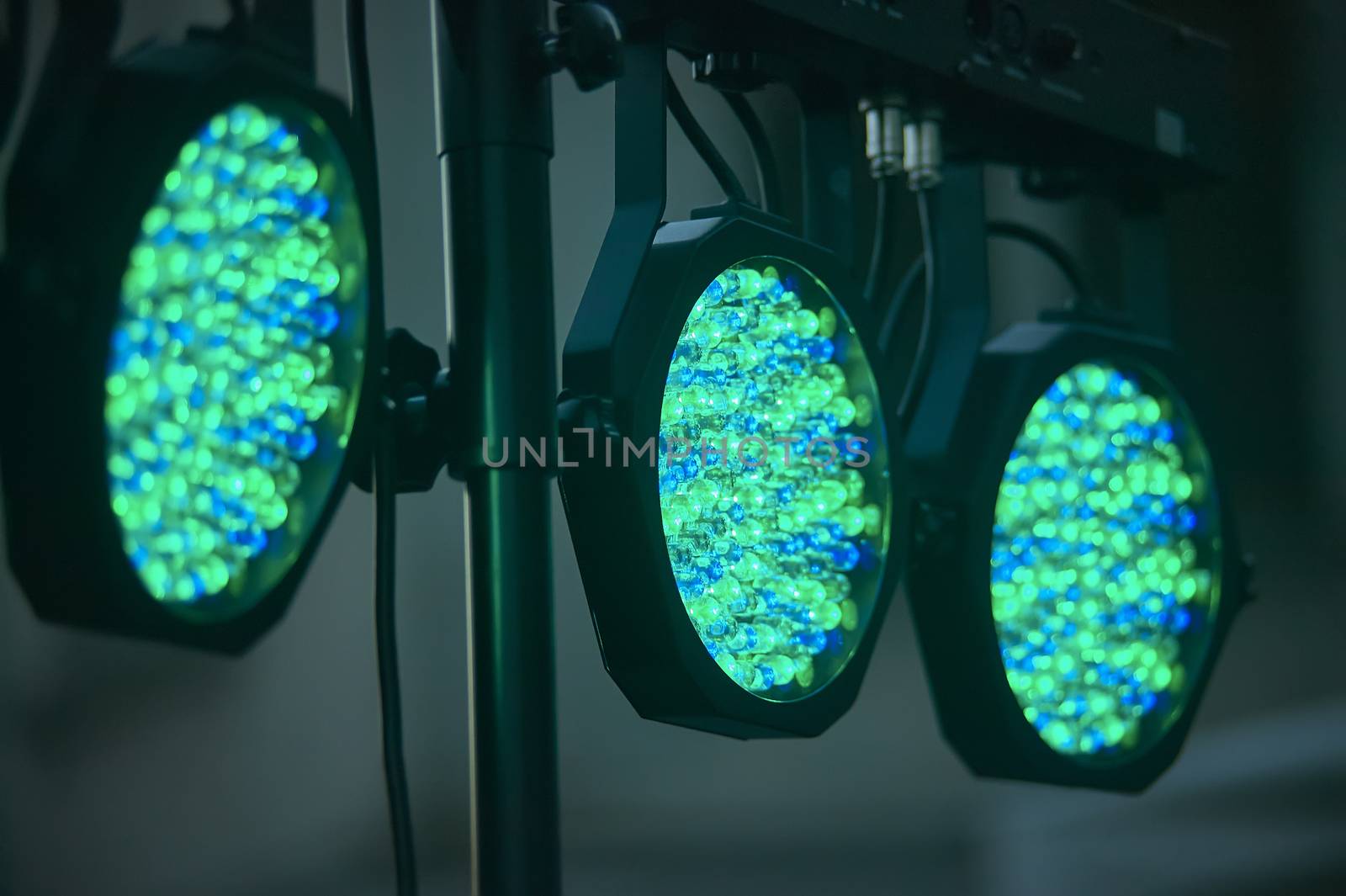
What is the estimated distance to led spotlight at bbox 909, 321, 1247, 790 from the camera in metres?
0.76

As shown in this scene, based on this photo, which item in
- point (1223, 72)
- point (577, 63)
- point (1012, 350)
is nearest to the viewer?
point (577, 63)

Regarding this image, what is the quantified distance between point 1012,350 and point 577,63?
35cm

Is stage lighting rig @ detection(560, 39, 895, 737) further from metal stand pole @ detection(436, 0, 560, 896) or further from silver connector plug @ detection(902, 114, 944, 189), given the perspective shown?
silver connector plug @ detection(902, 114, 944, 189)

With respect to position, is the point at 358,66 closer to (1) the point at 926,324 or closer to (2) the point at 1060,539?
(1) the point at 926,324

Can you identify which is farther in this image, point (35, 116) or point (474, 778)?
point (474, 778)

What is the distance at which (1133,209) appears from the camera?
99 centimetres

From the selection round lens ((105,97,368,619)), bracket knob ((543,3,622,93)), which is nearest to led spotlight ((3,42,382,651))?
round lens ((105,97,368,619))

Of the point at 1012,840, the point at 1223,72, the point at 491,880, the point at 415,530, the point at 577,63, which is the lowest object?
the point at 1012,840

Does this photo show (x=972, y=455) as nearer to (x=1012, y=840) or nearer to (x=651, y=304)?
(x=651, y=304)

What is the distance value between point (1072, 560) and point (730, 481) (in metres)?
0.30

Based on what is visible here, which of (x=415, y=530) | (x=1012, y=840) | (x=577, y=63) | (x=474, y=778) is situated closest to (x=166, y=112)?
(x=577, y=63)

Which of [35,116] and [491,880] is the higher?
[35,116]

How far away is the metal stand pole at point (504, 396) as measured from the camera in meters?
0.57

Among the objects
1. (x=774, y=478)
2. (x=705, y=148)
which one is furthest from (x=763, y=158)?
(x=774, y=478)
